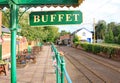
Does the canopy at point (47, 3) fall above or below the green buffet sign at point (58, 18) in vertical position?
above

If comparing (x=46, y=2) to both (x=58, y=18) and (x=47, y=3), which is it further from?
(x=58, y=18)

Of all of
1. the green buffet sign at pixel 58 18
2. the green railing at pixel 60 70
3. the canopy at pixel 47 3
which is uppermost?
the canopy at pixel 47 3

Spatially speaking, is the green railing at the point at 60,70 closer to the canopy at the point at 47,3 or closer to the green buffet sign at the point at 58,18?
the green buffet sign at the point at 58,18

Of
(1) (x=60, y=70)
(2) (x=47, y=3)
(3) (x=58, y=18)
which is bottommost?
(1) (x=60, y=70)

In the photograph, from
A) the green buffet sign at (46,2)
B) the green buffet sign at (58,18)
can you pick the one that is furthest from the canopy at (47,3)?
the green buffet sign at (58,18)

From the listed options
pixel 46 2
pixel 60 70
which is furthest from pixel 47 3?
pixel 60 70

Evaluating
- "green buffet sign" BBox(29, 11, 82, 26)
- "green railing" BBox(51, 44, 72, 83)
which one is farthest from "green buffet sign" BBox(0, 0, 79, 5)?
"green railing" BBox(51, 44, 72, 83)

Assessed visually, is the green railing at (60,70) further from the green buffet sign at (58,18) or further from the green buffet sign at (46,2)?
the green buffet sign at (46,2)

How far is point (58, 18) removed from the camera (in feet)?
20.6

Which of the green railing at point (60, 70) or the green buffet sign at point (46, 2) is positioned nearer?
the green buffet sign at point (46, 2)

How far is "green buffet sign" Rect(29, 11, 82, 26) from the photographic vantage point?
6238mm

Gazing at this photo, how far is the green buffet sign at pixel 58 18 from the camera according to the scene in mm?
6238

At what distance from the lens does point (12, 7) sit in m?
6.21

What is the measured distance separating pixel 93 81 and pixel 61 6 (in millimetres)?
11901
